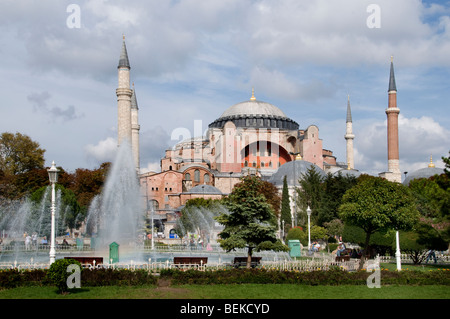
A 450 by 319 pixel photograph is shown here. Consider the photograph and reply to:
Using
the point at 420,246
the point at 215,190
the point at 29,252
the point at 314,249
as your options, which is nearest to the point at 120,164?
the point at 29,252

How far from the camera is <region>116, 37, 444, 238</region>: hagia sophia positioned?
47812 millimetres

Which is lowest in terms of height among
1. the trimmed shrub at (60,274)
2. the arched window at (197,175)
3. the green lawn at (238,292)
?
the green lawn at (238,292)

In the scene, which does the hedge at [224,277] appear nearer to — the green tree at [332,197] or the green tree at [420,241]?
the green tree at [420,241]

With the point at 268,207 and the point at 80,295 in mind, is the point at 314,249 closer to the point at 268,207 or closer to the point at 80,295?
the point at 268,207

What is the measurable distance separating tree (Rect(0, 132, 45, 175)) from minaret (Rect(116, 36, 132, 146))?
9.41 m

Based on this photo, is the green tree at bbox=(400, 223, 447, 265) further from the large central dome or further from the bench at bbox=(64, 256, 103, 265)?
the large central dome

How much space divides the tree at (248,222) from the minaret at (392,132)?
38.1m

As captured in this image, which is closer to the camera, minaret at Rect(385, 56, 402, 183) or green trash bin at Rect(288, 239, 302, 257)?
green trash bin at Rect(288, 239, 302, 257)

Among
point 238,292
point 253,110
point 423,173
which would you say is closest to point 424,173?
point 423,173

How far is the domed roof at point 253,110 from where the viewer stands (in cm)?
6612

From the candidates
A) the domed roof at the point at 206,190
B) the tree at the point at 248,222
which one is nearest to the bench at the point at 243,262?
the tree at the point at 248,222

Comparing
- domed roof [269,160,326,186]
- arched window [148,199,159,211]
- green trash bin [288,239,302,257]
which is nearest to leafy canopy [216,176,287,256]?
green trash bin [288,239,302,257]
